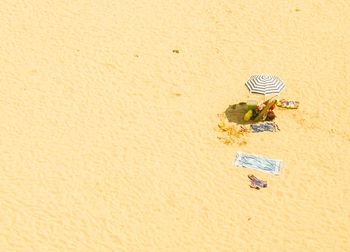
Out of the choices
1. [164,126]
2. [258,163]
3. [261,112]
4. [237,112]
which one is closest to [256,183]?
[258,163]

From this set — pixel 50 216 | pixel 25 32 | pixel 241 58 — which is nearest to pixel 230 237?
pixel 50 216

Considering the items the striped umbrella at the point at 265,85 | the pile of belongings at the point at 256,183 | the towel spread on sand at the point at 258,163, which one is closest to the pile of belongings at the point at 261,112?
the striped umbrella at the point at 265,85

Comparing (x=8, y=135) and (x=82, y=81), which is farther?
(x=82, y=81)

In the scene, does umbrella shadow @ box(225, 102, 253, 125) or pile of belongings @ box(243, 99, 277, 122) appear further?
umbrella shadow @ box(225, 102, 253, 125)

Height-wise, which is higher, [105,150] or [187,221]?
[105,150]

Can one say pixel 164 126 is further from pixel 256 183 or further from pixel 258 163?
pixel 256 183

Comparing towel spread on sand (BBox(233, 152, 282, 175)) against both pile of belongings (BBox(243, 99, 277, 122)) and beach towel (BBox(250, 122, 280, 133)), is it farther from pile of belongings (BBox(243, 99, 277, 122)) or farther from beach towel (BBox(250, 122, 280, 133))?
pile of belongings (BBox(243, 99, 277, 122))

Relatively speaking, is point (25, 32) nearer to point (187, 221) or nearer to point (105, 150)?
point (105, 150)

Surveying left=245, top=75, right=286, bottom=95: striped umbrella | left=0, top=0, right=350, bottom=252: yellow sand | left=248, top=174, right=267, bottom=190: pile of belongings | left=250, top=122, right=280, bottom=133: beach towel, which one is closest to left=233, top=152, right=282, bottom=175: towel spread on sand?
left=0, top=0, right=350, bottom=252: yellow sand
